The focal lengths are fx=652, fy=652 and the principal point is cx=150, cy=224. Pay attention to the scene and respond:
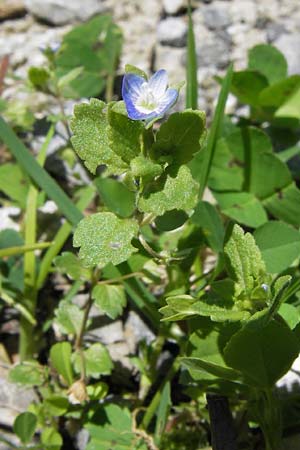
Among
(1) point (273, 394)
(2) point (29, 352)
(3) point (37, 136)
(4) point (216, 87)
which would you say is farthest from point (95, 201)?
(1) point (273, 394)

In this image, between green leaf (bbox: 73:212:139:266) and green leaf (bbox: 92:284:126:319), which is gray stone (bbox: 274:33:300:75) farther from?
green leaf (bbox: 73:212:139:266)

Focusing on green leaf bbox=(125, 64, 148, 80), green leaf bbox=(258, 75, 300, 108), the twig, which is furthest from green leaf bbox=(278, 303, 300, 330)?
green leaf bbox=(258, 75, 300, 108)

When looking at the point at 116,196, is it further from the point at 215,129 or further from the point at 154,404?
the point at 154,404

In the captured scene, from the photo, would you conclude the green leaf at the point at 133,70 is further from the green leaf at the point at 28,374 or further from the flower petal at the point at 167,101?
the green leaf at the point at 28,374

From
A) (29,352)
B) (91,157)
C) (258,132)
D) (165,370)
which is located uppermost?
(91,157)

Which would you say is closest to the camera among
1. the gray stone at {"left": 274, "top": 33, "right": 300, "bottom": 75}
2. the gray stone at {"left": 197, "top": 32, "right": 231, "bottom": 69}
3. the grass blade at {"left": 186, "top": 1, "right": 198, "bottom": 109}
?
the grass blade at {"left": 186, "top": 1, "right": 198, "bottom": 109}

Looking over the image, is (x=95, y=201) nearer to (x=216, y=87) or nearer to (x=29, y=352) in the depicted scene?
(x=29, y=352)

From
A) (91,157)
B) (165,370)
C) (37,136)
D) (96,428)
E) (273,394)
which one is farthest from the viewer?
(37,136)

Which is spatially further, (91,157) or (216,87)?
(216,87)
